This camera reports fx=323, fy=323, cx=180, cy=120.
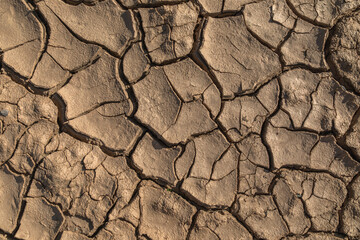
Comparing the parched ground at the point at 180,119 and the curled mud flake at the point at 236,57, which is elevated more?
the curled mud flake at the point at 236,57

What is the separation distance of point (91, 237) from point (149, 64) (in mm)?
1437

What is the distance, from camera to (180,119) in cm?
264

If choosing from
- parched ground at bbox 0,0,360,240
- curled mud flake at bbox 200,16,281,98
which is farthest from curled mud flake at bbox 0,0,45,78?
curled mud flake at bbox 200,16,281,98

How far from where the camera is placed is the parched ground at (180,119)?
2.52 meters

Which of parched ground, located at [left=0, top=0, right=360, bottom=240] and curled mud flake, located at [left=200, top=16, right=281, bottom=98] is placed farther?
curled mud flake, located at [left=200, top=16, right=281, bottom=98]

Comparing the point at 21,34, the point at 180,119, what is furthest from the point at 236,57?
the point at 21,34

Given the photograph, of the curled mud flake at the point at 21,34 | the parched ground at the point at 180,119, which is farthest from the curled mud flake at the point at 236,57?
the curled mud flake at the point at 21,34

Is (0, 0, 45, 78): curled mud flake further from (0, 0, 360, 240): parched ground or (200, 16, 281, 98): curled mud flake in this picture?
(200, 16, 281, 98): curled mud flake

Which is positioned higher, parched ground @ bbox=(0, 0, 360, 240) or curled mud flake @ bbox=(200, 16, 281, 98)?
curled mud flake @ bbox=(200, 16, 281, 98)

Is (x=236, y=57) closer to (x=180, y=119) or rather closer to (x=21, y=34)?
(x=180, y=119)

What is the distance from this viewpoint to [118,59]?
265cm

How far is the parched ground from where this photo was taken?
2520 millimetres

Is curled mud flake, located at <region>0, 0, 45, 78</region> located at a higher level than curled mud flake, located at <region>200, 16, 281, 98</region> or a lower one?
lower

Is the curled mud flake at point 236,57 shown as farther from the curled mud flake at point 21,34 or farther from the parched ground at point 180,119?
the curled mud flake at point 21,34
